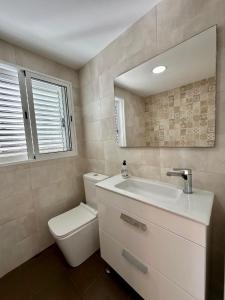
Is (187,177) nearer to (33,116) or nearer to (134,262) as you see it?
(134,262)

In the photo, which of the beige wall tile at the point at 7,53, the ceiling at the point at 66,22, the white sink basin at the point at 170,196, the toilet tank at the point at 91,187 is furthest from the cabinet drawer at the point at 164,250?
the beige wall tile at the point at 7,53

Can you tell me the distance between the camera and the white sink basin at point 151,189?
107 centimetres

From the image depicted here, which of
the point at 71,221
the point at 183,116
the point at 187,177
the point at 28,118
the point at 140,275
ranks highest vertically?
the point at 28,118

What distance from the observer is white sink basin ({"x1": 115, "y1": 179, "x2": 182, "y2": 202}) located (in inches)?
41.9

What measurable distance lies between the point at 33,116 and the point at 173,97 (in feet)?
4.51

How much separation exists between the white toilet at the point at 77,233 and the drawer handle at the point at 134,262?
0.49m

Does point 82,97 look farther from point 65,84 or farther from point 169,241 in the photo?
point 169,241

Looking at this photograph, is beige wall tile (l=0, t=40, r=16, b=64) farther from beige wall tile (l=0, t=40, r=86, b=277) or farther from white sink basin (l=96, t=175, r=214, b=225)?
white sink basin (l=96, t=175, r=214, b=225)

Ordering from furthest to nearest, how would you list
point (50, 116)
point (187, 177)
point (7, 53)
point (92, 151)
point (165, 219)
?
point (92, 151), point (50, 116), point (7, 53), point (187, 177), point (165, 219)

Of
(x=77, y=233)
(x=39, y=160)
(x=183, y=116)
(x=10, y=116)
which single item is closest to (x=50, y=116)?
(x=10, y=116)

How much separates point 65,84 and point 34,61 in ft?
1.26

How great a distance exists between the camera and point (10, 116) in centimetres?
135

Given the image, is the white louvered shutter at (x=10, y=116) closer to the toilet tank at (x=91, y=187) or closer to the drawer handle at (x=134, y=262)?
the toilet tank at (x=91, y=187)

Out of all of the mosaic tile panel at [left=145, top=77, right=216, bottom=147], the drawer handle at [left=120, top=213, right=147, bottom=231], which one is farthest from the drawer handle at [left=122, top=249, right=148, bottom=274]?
the mosaic tile panel at [left=145, top=77, right=216, bottom=147]
